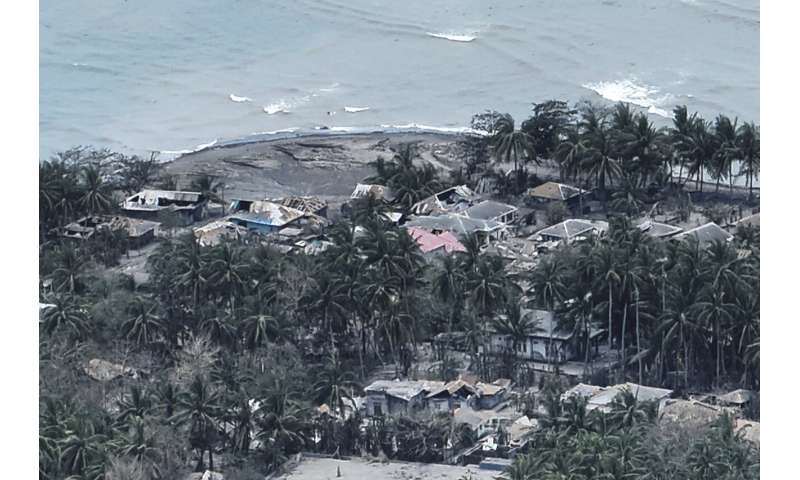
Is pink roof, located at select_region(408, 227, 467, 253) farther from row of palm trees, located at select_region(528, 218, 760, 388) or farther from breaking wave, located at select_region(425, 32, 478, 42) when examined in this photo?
breaking wave, located at select_region(425, 32, 478, 42)

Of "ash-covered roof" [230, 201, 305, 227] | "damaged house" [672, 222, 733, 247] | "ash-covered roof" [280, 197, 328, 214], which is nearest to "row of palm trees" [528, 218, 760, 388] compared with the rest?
"damaged house" [672, 222, 733, 247]

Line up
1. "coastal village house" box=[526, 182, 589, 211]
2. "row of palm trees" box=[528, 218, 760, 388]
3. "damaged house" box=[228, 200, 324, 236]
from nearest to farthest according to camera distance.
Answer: "row of palm trees" box=[528, 218, 760, 388] → "damaged house" box=[228, 200, 324, 236] → "coastal village house" box=[526, 182, 589, 211]


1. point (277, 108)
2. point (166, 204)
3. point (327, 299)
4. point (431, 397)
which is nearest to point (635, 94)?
point (277, 108)

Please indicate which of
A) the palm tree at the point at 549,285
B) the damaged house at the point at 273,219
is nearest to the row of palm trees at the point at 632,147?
the damaged house at the point at 273,219

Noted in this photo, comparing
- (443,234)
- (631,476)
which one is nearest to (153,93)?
(443,234)

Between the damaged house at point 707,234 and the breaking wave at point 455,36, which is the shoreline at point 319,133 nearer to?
the breaking wave at point 455,36
